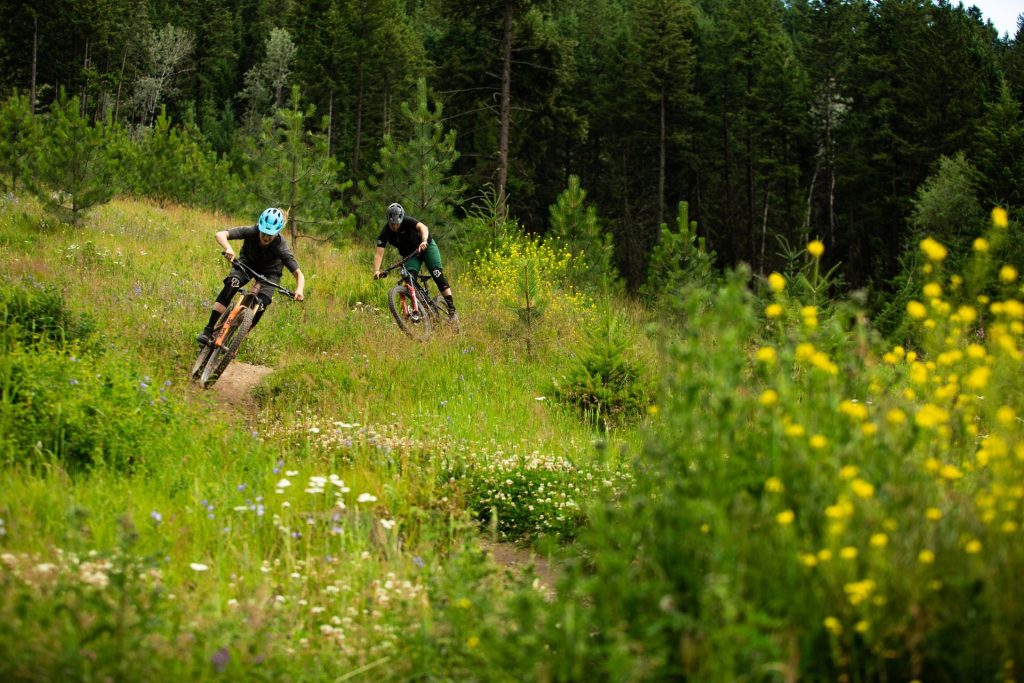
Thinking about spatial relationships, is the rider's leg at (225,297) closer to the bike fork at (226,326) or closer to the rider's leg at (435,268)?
the bike fork at (226,326)

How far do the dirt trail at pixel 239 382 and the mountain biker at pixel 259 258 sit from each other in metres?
0.62

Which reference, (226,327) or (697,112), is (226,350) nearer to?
(226,327)

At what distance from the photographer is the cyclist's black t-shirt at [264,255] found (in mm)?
10117

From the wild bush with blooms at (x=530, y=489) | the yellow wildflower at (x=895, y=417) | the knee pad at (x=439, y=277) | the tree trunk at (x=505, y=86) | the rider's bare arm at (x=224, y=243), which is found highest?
the tree trunk at (x=505, y=86)

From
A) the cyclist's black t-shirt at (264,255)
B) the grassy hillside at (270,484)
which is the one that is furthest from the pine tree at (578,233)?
the cyclist's black t-shirt at (264,255)

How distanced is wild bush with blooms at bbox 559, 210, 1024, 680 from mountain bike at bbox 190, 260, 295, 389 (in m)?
7.00

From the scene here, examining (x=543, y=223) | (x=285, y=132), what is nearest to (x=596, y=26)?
(x=543, y=223)

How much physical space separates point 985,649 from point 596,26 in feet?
210

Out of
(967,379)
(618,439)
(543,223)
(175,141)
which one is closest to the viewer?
(967,379)

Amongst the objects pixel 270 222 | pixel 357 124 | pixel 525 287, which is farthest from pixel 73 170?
pixel 357 124

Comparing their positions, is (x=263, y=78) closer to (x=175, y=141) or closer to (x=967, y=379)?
(x=175, y=141)

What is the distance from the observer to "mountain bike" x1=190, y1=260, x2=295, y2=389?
9641mm

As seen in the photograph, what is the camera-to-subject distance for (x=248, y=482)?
6.45 metres

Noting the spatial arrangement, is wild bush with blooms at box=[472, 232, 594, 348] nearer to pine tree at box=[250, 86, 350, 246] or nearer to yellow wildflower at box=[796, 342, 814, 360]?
pine tree at box=[250, 86, 350, 246]
